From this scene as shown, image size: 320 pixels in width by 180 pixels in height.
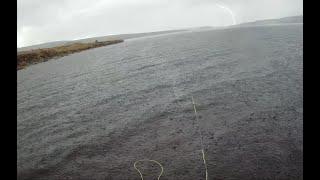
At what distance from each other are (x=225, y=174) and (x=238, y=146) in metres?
2.95

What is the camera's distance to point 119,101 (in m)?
26.5

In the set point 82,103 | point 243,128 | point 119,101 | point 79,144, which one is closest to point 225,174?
point 243,128

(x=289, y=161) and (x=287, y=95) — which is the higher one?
(x=287, y=95)

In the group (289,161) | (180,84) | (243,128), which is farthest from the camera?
(180,84)

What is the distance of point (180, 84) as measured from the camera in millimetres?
31312

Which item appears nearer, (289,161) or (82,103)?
(289,161)

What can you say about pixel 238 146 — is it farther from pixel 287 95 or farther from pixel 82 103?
pixel 82 103

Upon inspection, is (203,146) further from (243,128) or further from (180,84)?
(180,84)

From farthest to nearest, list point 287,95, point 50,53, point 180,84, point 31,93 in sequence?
1. point 50,53
2. point 31,93
3. point 180,84
4. point 287,95
